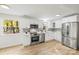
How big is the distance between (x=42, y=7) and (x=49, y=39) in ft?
1.92

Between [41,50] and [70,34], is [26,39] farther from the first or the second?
[70,34]

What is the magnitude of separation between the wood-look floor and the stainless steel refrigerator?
90 millimetres

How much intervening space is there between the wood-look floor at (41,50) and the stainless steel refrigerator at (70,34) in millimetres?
90

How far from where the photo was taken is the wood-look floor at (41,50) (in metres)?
1.92

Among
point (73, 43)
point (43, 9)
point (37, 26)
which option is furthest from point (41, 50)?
point (43, 9)

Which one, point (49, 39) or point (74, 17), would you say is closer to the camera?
point (74, 17)

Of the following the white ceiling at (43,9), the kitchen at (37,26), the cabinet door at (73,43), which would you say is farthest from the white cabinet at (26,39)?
the cabinet door at (73,43)

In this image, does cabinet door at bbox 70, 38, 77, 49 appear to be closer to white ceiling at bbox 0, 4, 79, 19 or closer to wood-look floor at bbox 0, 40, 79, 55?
wood-look floor at bbox 0, 40, 79, 55

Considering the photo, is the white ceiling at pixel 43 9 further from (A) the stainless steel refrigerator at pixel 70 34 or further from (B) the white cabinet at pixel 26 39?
(B) the white cabinet at pixel 26 39

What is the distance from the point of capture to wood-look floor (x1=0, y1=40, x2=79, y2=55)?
6.29 ft

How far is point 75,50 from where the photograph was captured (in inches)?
75.1
